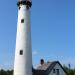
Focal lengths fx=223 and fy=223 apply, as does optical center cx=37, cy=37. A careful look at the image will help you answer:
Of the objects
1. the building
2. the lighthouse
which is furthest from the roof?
the lighthouse

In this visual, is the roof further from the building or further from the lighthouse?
the lighthouse

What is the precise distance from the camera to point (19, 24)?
25969 millimetres

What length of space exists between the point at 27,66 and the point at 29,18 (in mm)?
5636

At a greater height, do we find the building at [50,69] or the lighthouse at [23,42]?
the lighthouse at [23,42]

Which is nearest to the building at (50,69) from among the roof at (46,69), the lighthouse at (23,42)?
the roof at (46,69)

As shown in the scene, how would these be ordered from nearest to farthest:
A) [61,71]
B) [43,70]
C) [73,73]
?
[43,70], [61,71], [73,73]

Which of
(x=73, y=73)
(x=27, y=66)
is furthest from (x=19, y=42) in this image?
(x=73, y=73)

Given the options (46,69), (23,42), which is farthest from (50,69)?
(23,42)

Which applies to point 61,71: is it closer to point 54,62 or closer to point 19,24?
point 54,62

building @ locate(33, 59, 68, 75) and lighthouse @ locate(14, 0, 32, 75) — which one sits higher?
lighthouse @ locate(14, 0, 32, 75)

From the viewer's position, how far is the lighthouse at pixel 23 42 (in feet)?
81.2

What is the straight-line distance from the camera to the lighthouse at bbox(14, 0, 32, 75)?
24.8m

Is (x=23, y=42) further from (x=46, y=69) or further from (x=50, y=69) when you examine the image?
(x=50, y=69)

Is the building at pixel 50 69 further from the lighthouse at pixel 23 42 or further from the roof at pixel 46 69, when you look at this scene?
the lighthouse at pixel 23 42
